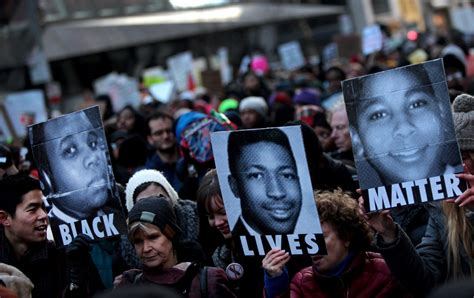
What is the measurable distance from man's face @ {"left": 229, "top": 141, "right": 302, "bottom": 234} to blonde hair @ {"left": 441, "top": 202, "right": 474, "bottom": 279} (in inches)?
23.3

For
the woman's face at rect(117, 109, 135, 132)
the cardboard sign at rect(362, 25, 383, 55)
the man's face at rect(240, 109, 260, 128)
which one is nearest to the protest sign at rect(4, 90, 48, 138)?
the woman's face at rect(117, 109, 135, 132)

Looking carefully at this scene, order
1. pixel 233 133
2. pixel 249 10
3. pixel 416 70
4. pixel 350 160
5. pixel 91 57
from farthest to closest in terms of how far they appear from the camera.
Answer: pixel 249 10, pixel 91 57, pixel 350 160, pixel 233 133, pixel 416 70

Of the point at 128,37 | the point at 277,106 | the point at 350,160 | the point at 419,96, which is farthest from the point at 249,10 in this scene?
the point at 419,96

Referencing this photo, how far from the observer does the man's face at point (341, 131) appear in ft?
24.9

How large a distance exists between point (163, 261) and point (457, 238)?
4.07ft

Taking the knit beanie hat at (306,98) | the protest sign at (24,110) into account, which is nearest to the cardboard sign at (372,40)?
the protest sign at (24,110)

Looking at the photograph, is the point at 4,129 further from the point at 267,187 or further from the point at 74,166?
the point at 267,187

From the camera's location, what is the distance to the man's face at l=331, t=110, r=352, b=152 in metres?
7.60

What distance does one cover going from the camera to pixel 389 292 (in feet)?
14.8

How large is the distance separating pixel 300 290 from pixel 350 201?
1.36 ft

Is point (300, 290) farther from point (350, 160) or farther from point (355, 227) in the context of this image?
point (350, 160)

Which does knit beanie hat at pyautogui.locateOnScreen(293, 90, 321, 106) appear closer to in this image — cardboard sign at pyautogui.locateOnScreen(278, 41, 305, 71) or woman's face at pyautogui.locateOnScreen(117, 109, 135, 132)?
woman's face at pyautogui.locateOnScreen(117, 109, 135, 132)

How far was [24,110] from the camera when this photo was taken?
18.0 meters

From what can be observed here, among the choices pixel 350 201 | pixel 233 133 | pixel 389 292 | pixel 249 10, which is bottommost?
pixel 389 292
